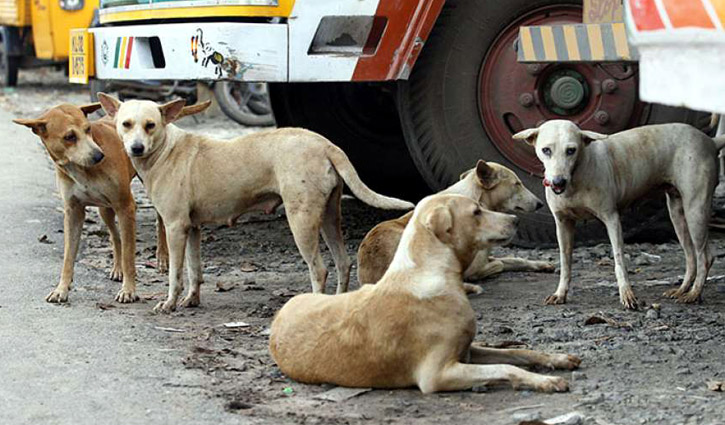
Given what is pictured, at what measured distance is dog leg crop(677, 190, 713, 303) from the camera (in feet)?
19.6

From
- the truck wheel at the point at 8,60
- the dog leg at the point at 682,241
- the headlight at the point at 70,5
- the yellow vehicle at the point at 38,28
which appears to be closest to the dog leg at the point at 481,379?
the dog leg at the point at 682,241

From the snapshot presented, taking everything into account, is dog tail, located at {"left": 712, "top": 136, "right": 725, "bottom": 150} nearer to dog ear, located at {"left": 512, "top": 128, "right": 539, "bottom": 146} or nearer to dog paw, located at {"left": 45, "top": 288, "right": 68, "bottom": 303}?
dog ear, located at {"left": 512, "top": 128, "right": 539, "bottom": 146}

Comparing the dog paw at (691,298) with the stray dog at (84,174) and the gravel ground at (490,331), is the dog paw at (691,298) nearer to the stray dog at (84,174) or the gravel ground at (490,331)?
the gravel ground at (490,331)

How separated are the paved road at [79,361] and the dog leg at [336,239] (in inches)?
43.0

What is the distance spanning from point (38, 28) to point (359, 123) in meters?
11.8

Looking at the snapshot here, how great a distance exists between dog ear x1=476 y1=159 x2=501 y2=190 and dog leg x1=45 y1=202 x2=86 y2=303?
223 cm

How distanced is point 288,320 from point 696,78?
198 centimetres

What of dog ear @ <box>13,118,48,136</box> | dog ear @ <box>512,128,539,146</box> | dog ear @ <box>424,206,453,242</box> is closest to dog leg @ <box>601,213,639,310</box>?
dog ear @ <box>512,128,539,146</box>

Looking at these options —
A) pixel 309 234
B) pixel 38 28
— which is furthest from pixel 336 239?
pixel 38 28

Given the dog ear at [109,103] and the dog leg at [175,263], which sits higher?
the dog ear at [109,103]

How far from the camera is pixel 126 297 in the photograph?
20.9ft

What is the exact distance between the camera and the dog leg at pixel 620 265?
231 inches

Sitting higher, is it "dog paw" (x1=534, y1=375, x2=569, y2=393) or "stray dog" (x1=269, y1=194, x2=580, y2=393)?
"stray dog" (x1=269, y1=194, x2=580, y2=393)

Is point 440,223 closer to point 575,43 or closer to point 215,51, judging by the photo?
point 575,43
